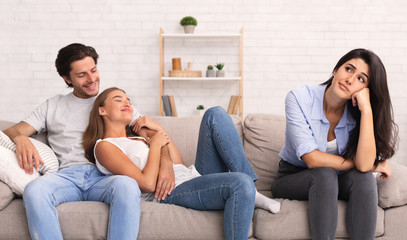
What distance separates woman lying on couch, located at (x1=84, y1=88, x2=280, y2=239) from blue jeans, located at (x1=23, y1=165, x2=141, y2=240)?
11 centimetres

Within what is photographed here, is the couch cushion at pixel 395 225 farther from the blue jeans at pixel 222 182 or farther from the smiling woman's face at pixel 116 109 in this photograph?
the smiling woman's face at pixel 116 109

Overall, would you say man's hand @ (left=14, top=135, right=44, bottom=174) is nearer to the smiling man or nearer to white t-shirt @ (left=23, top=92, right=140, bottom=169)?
the smiling man

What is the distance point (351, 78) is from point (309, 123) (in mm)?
293

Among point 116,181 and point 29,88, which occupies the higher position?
point 29,88

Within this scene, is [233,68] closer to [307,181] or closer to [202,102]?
[202,102]

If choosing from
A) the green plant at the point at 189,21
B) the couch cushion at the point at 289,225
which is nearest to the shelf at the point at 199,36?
the green plant at the point at 189,21

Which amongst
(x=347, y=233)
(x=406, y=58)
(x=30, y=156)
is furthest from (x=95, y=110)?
(x=406, y=58)

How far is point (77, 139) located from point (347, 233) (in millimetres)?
1436

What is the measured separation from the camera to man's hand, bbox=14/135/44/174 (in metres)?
2.00

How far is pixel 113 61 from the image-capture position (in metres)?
4.23

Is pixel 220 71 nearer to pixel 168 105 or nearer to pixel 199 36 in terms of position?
pixel 199 36

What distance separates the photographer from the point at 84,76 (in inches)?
89.7

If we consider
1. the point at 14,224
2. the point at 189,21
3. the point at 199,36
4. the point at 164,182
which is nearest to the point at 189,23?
the point at 189,21

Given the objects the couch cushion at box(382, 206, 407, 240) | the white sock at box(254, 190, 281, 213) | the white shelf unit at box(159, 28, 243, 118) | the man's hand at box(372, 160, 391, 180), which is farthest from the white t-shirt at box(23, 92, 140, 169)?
the white shelf unit at box(159, 28, 243, 118)
